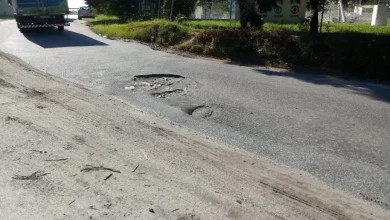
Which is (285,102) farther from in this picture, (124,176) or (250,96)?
(124,176)

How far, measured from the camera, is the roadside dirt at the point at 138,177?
4.03 m

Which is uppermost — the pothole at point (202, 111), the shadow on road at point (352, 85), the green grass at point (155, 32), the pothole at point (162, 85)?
the green grass at point (155, 32)

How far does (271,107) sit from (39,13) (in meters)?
19.0

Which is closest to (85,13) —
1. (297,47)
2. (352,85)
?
(297,47)

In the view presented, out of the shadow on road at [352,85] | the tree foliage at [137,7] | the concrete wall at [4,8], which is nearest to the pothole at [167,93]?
the shadow on road at [352,85]

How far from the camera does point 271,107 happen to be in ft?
25.8

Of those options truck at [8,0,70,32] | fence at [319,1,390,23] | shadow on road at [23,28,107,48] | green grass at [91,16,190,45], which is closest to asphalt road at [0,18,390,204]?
green grass at [91,16,190,45]

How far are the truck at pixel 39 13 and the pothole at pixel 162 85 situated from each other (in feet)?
48.3

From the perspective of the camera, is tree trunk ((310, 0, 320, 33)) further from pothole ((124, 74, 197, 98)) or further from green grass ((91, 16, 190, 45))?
pothole ((124, 74, 197, 98))

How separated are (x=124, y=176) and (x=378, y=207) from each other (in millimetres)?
3062

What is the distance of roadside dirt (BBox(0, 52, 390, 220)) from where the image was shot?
13.2 ft

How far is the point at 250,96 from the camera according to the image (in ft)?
28.4

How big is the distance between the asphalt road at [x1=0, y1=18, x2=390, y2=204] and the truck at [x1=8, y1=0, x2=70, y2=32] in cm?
964

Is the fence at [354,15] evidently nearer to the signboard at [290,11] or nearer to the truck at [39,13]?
the signboard at [290,11]
